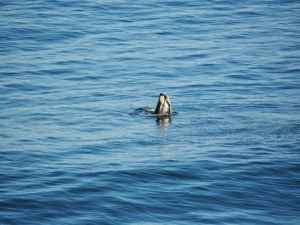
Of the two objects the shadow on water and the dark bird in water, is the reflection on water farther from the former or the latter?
the dark bird in water

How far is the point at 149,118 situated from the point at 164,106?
24.3 inches

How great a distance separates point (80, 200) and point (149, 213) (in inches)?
66.5

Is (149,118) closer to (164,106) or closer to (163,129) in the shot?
(164,106)

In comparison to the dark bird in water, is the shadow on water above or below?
below

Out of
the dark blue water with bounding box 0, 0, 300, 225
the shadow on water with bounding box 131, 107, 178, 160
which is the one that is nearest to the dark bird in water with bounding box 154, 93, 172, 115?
the shadow on water with bounding box 131, 107, 178, 160

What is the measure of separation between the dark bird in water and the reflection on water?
18cm

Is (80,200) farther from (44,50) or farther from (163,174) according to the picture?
(44,50)

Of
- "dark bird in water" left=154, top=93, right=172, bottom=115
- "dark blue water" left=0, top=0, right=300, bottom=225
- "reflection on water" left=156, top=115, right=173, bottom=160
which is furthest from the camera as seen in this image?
"dark bird in water" left=154, top=93, right=172, bottom=115

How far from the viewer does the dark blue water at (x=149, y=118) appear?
1559 cm

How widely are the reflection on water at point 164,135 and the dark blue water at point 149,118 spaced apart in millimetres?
53

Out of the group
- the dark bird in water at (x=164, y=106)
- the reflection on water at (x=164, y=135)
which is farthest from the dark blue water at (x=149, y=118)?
the dark bird in water at (x=164, y=106)

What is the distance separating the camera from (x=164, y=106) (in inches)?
854

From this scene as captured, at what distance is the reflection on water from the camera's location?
60.8ft

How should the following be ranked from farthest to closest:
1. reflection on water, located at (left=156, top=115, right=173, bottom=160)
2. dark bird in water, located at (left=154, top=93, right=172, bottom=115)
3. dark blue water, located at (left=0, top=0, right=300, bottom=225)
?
dark bird in water, located at (left=154, top=93, right=172, bottom=115), reflection on water, located at (left=156, top=115, right=173, bottom=160), dark blue water, located at (left=0, top=0, right=300, bottom=225)
